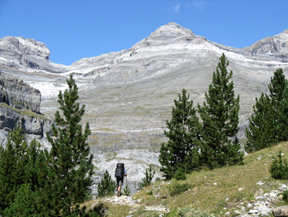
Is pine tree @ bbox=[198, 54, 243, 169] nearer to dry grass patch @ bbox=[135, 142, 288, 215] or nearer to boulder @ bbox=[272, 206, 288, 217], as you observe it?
dry grass patch @ bbox=[135, 142, 288, 215]

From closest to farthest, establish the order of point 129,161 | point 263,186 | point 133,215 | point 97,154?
point 263,186 < point 133,215 < point 129,161 < point 97,154

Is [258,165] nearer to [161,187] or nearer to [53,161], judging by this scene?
[161,187]

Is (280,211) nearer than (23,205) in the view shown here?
Yes

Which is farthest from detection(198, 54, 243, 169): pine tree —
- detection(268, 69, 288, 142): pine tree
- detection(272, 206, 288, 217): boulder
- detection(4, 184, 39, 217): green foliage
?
detection(4, 184, 39, 217): green foliage

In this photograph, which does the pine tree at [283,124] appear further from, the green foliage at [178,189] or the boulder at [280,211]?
the boulder at [280,211]

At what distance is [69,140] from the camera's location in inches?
635

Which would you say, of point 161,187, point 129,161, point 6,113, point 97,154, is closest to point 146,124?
point 97,154

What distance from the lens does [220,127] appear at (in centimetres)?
2100

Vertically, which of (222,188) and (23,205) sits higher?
(222,188)

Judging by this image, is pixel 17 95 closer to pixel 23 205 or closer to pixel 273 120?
pixel 23 205

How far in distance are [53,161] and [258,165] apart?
42.7 ft

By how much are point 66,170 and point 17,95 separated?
122 metres

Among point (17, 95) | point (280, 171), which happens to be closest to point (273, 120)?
point (280, 171)

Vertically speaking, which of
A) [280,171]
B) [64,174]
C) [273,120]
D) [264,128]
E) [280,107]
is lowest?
[64,174]
